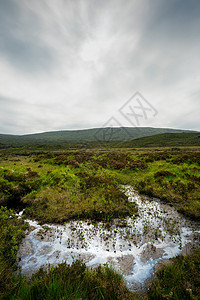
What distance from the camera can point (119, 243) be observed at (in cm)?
646

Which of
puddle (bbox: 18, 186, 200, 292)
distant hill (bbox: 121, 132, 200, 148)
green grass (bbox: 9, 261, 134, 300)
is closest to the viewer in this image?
green grass (bbox: 9, 261, 134, 300)

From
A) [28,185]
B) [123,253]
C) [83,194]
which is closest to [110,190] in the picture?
[83,194]

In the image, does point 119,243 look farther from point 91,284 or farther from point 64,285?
point 64,285

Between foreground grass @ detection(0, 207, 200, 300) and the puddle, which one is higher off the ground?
foreground grass @ detection(0, 207, 200, 300)

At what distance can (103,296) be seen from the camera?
3.38 m

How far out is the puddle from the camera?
5.36m

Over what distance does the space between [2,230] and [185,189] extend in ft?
47.8

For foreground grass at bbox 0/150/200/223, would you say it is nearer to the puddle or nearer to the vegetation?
the puddle

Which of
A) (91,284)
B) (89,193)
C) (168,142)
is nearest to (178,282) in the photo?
(91,284)

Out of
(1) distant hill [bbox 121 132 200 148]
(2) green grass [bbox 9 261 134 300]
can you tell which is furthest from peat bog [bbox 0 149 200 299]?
(1) distant hill [bbox 121 132 200 148]

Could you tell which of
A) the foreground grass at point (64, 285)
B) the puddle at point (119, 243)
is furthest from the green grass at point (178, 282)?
the foreground grass at point (64, 285)

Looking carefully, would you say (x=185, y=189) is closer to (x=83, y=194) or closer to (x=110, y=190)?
(x=110, y=190)

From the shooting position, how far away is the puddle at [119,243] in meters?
5.36

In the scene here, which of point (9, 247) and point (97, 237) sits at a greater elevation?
point (9, 247)
